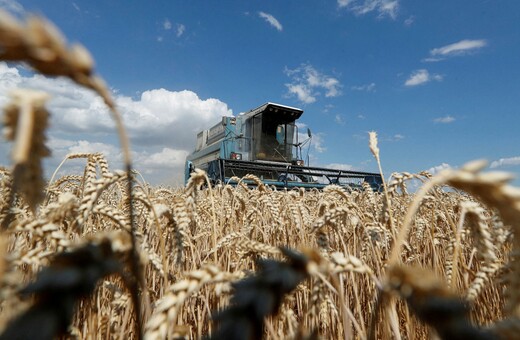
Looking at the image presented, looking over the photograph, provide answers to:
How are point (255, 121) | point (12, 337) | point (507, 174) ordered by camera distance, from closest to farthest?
point (12, 337), point (507, 174), point (255, 121)

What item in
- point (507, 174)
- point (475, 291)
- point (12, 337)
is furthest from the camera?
point (475, 291)

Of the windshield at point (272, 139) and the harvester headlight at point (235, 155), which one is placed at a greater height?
the windshield at point (272, 139)

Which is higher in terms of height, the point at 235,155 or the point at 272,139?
the point at 272,139

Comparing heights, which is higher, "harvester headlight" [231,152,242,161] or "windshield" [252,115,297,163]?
"windshield" [252,115,297,163]

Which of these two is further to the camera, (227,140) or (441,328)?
(227,140)

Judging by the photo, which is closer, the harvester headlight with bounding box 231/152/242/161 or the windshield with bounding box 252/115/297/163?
the harvester headlight with bounding box 231/152/242/161

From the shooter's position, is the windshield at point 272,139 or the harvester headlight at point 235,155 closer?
the harvester headlight at point 235,155

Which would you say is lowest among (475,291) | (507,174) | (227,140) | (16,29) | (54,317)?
(475,291)

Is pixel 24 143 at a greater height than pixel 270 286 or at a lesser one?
greater

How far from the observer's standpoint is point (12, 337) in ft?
0.93

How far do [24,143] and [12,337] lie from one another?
17 cm

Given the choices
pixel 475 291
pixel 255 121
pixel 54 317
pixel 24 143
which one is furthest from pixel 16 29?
pixel 255 121

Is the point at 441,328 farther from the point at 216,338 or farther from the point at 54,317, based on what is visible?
the point at 54,317

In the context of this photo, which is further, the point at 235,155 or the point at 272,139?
the point at 272,139
